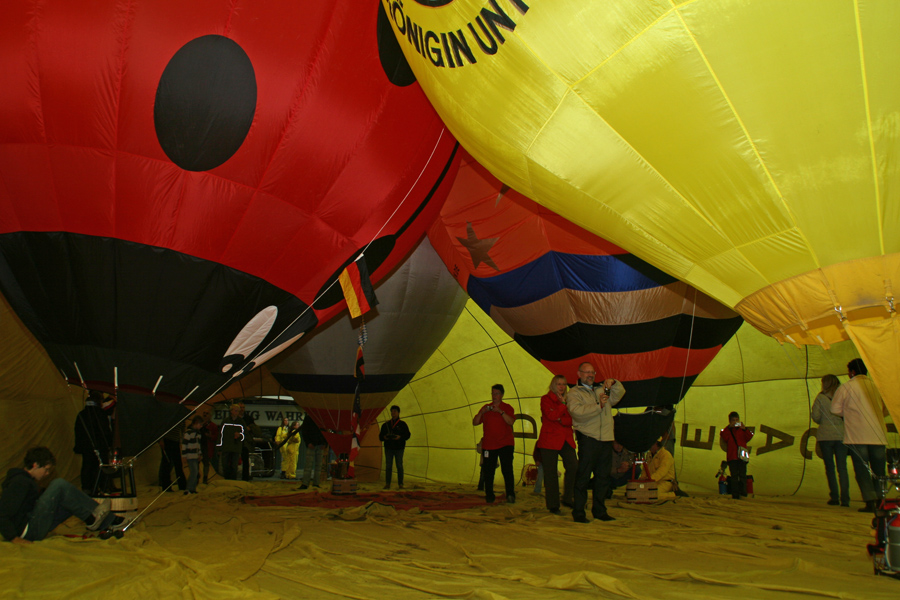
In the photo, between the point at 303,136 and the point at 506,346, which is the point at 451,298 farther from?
the point at 303,136

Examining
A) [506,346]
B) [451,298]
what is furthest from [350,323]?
[506,346]

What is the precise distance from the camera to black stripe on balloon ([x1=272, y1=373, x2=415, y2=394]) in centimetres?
884

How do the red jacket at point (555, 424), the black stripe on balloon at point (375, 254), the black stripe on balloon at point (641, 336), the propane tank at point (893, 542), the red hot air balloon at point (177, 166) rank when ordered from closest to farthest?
the propane tank at point (893, 542)
the red hot air balloon at point (177, 166)
the black stripe on balloon at point (375, 254)
the red jacket at point (555, 424)
the black stripe on balloon at point (641, 336)

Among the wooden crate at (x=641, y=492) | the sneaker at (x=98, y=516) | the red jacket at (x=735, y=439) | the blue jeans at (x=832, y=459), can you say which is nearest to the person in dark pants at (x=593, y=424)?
the wooden crate at (x=641, y=492)

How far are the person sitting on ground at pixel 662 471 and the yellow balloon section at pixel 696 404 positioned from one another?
5.80ft

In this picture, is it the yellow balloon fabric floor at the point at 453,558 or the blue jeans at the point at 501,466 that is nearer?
the yellow balloon fabric floor at the point at 453,558

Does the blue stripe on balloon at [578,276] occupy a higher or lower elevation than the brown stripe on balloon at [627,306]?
higher

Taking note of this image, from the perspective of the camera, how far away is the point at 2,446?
309 inches

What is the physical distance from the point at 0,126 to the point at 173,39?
1211 mm

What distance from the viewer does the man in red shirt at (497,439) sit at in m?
7.08

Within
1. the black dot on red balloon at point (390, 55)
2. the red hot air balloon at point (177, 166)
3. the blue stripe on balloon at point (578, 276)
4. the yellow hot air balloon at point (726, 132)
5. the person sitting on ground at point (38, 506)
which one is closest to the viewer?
the yellow hot air balloon at point (726, 132)

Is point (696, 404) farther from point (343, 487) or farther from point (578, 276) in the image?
point (343, 487)

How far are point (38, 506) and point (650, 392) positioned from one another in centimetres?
558

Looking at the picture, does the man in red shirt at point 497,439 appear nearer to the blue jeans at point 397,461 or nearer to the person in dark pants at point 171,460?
the blue jeans at point 397,461
